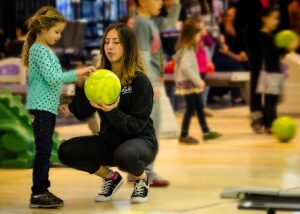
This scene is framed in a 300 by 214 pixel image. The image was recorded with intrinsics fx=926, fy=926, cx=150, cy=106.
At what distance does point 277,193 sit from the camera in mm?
5414

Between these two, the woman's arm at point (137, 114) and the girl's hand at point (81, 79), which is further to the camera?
the girl's hand at point (81, 79)

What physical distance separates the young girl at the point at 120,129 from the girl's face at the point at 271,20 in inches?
196

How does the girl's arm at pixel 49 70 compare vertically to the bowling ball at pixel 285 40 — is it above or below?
above

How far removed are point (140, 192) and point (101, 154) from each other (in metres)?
0.43

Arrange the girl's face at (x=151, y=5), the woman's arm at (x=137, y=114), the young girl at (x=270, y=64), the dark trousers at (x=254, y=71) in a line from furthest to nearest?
1. the dark trousers at (x=254, y=71)
2. the young girl at (x=270, y=64)
3. the girl's face at (x=151, y=5)
4. the woman's arm at (x=137, y=114)

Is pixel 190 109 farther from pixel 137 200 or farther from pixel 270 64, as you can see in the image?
pixel 137 200

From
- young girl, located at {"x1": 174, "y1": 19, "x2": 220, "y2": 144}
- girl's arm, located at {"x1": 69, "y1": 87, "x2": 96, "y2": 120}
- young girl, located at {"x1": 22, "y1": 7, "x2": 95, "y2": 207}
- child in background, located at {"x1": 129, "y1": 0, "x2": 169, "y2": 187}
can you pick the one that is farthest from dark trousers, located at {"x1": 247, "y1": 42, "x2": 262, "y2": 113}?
young girl, located at {"x1": 22, "y1": 7, "x2": 95, "y2": 207}

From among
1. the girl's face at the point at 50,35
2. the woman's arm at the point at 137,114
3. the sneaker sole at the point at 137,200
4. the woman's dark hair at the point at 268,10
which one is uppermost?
the girl's face at the point at 50,35

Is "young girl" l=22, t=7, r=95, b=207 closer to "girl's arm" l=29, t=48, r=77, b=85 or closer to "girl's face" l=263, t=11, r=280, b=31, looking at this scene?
"girl's arm" l=29, t=48, r=77, b=85

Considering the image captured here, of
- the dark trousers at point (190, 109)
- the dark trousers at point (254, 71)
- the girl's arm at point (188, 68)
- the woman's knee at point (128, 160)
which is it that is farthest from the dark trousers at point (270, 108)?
the woman's knee at point (128, 160)

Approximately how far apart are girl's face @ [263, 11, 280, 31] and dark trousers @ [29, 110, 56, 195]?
552cm

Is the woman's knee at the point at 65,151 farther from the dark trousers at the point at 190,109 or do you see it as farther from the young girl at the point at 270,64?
the young girl at the point at 270,64

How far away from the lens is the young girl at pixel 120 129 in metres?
7.15

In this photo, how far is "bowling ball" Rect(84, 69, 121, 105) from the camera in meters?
6.73
